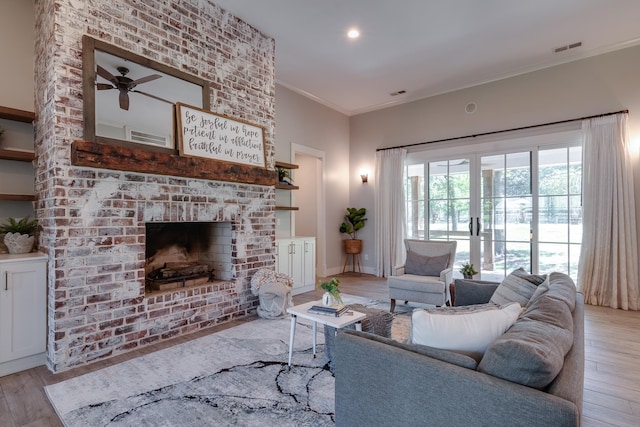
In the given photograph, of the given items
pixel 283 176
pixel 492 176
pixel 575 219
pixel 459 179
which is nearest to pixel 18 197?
pixel 283 176

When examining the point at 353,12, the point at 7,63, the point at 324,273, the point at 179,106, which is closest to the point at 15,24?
the point at 7,63

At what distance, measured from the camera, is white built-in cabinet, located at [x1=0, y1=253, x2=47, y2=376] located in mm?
2484

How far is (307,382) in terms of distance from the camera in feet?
7.64

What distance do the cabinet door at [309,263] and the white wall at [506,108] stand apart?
159 centimetres

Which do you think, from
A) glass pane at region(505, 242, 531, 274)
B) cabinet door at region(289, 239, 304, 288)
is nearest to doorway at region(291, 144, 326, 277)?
cabinet door at region(289, 239, 304, 288)

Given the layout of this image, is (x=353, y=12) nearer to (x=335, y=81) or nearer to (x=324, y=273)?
(x=335, y=81)

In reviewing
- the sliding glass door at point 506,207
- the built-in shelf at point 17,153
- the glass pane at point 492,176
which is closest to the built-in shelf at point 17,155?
the built-in shelf at point 17,153

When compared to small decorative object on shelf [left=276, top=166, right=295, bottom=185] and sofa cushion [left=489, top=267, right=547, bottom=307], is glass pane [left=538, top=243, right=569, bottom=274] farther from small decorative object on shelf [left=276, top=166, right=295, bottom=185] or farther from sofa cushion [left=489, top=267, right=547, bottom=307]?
small decorative object on shelf [left=276, top=166, right=295, bottom=185]

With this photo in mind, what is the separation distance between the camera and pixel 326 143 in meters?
6.51

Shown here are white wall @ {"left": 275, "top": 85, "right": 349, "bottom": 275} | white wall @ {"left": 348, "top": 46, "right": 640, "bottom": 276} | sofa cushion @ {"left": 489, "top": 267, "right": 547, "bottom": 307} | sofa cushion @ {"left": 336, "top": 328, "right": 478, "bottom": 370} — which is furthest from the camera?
white wall @ {"left": 275, "top": 85, "right": 349, "bottom": 275}

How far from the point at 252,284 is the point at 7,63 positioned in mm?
3114

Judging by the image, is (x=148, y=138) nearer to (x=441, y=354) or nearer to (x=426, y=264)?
(x=441, y=354)

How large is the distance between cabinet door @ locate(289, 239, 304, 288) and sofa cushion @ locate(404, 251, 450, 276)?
1.59 metres

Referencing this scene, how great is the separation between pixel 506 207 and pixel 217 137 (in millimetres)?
4492
